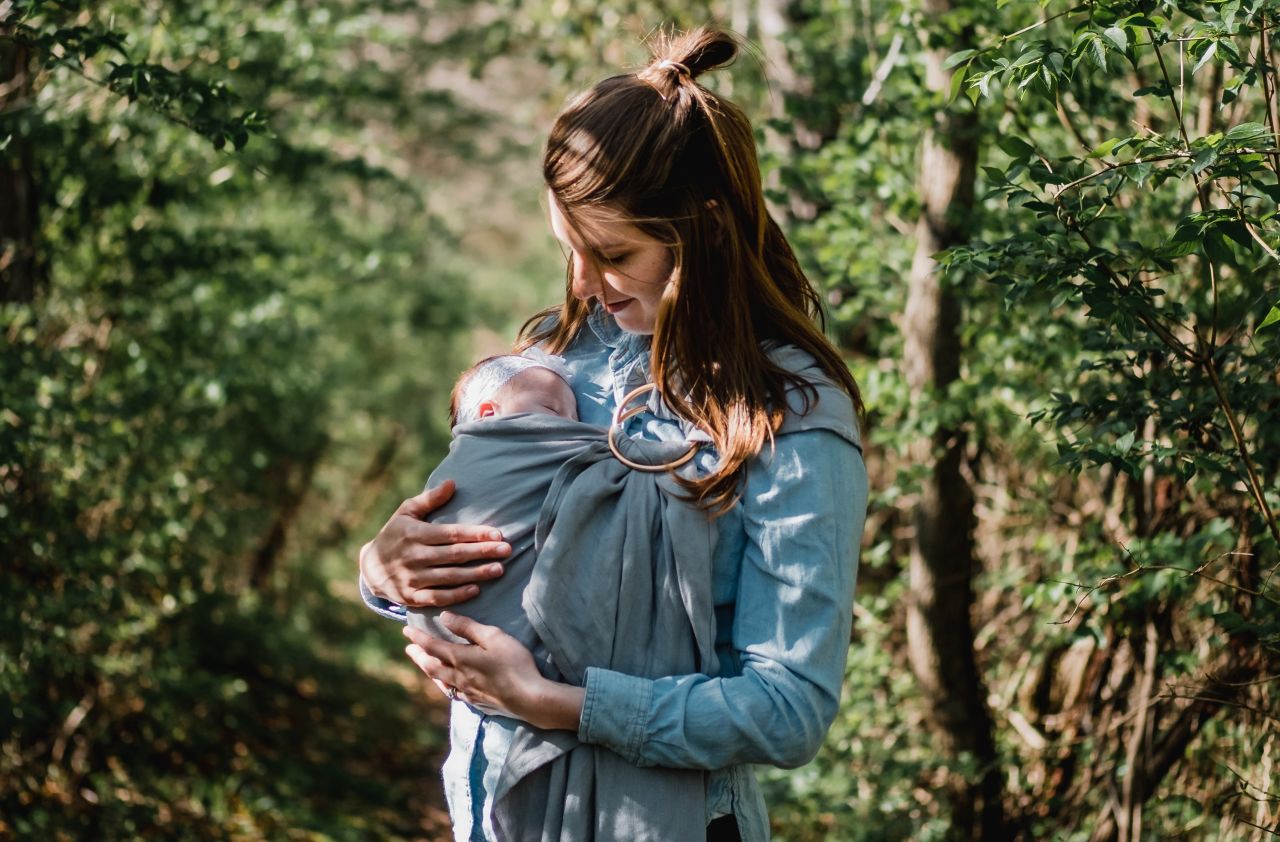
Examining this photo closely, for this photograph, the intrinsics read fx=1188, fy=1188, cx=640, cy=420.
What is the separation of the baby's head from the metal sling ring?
110mm

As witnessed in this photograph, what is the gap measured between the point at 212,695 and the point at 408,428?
5345 millimetres

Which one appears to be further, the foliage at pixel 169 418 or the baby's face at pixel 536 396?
the foliage at pixel 169 418

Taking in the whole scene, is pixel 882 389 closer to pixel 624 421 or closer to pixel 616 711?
pixel 624 421

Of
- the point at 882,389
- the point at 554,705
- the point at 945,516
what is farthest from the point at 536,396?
the point at 945,516

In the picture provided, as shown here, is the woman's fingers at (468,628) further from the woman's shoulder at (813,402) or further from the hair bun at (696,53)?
the hair bun at (696,53)

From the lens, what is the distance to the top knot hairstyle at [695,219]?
1.63 m

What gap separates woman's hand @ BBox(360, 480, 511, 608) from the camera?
1.65 meters

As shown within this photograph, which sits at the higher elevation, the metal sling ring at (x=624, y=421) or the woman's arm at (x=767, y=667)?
the metal sling ring at (x=624, y=421)

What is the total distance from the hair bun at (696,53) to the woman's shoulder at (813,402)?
451 millimetres

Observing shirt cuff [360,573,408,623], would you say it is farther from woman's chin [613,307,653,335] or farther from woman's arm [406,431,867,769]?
woman's chin [613,307,653,335]

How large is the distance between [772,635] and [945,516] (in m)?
1.83

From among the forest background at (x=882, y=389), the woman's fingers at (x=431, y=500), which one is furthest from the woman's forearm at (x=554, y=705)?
the forest background at (x=882, y=389)

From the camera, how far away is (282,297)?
197 inches

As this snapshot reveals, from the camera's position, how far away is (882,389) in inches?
124
